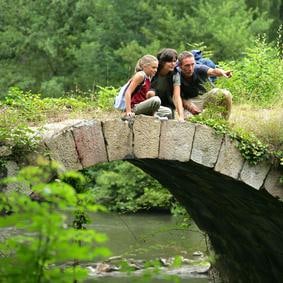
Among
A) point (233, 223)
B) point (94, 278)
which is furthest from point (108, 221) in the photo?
point (233, 223)

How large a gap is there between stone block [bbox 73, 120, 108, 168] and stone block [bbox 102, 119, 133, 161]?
56mm

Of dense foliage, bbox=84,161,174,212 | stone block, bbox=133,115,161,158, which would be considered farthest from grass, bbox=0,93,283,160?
dense foliage, bbox=84,161,174,212

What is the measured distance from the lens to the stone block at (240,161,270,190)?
21.9ft

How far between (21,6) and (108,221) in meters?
11.1

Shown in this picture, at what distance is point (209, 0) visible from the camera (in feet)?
79.4

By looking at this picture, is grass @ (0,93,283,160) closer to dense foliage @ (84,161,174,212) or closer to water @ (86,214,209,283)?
water @ (86,214,209,283)

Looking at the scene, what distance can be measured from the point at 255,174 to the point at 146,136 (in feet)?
3.61

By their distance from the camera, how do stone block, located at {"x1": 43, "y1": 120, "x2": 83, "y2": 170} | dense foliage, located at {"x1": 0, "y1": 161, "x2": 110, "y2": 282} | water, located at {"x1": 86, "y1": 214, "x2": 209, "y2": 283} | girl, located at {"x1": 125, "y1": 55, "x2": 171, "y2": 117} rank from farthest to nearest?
water, located at {"x1": 86, "y1": 214, "x2": 209, "y2": 283} → girl, located at {"x1": 125, "y1": 55, "x2": 171, "y2": 117} → stone block, located at {"x1": 43, "y1": 120, "x2": 83, "y2": 170} → dense foliage, located at {"x1": 0, "y1": 161, "x2": 110, "y2": 282}

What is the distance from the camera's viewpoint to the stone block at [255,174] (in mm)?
6688

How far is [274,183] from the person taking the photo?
6.73 metres

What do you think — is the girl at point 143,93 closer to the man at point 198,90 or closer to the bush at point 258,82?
the man at point 198,90

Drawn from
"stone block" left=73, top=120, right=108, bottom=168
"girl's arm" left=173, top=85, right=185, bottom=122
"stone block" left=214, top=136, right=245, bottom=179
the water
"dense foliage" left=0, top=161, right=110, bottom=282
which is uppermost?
"dense foliage" left=0, top=161, right=110, bottom=282

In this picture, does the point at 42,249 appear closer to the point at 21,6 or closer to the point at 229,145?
the point at 229,145

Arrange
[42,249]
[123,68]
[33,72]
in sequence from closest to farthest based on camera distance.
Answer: [42,249] < [123,68] < [33,72]
